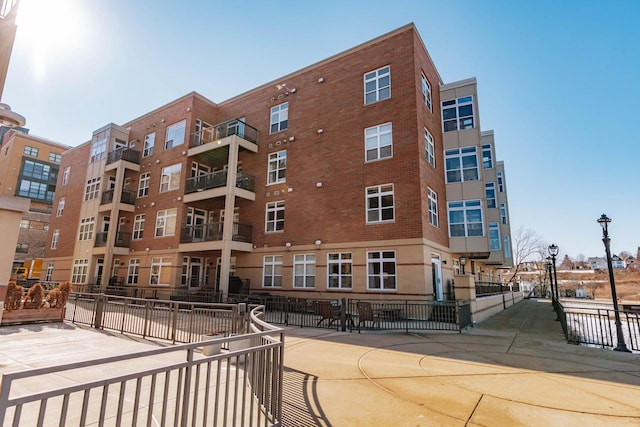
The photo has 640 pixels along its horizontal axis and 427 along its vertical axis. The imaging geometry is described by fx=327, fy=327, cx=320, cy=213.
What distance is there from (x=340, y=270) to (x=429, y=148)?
852 cm

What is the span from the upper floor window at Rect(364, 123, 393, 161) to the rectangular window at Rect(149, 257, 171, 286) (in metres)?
15.5

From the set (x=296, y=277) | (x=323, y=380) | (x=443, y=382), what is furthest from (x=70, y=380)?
(x=296, y=277)

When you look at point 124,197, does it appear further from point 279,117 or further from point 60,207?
point 279,117

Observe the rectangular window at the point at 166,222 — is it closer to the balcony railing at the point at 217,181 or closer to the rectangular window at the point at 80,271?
the balcony railing at the point at 217,181

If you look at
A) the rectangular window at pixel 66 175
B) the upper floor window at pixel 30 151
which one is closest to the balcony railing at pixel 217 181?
the rectangular window at pixel 66 175

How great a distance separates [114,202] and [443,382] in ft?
91.7

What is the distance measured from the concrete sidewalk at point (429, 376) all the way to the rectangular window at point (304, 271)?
7.65 m

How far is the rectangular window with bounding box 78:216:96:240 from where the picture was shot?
27.9 meters

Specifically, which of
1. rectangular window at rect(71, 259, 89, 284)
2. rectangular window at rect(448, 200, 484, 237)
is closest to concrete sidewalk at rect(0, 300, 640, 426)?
rectangular window at rect(448, 200, 484, 237)

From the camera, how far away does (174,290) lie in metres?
21.2

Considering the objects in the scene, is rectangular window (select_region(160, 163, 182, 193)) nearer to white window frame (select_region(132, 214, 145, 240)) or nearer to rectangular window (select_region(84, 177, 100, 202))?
white window frame (select_region(132, 214, 145, 240))

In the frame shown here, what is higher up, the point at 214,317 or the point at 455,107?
the point at 455,107

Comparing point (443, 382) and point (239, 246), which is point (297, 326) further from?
point (239, 246)

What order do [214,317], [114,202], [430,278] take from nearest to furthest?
[214,317] → [430,278] → [114,202]
